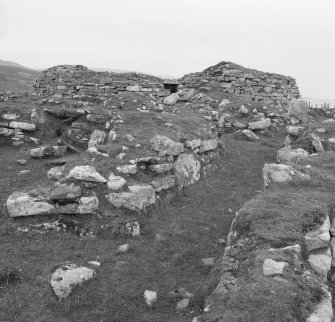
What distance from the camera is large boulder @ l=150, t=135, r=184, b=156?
12023 millimetres

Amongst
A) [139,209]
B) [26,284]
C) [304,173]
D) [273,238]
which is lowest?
[26,284]

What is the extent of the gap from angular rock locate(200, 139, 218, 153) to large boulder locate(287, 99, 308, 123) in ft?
28.5

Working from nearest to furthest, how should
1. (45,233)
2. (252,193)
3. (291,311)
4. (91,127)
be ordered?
(291,311), (45,233), (252,193), (91,127)

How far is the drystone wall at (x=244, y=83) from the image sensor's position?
24.9 m

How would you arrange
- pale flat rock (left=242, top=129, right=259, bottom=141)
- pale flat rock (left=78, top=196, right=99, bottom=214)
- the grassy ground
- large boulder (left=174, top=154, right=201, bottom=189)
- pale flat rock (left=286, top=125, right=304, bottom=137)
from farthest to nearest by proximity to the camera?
pale flat rock (left=242, top=129, right=259, bottom=141) < pale flat rock (left=286, top=125, right=304, bottom=137) < large boulder (left=174, top=154, right=201, bottom=189) < pale flat rock (left=78, top=196, right=99, bottom=214) < the grassy ground

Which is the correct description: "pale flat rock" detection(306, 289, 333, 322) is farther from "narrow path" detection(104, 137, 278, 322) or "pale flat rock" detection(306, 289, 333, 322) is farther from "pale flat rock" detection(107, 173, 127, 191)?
"pale flat rock" detection(107, 173, 127, 191)

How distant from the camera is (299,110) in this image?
21500mm

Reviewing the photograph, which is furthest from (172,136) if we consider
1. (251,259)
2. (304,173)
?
(251,259)

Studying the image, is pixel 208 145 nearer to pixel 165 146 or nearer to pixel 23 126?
pixel 165 146

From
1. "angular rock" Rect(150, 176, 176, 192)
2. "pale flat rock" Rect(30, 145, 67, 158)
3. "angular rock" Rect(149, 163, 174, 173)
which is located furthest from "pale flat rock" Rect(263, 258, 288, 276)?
"pale flat rock" Rect(30, 145, 67, 158)

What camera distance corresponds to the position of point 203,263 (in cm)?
802

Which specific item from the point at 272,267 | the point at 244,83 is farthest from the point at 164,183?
the point at 244,83

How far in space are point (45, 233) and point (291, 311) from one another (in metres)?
5.98

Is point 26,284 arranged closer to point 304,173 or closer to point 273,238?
point 273,238
